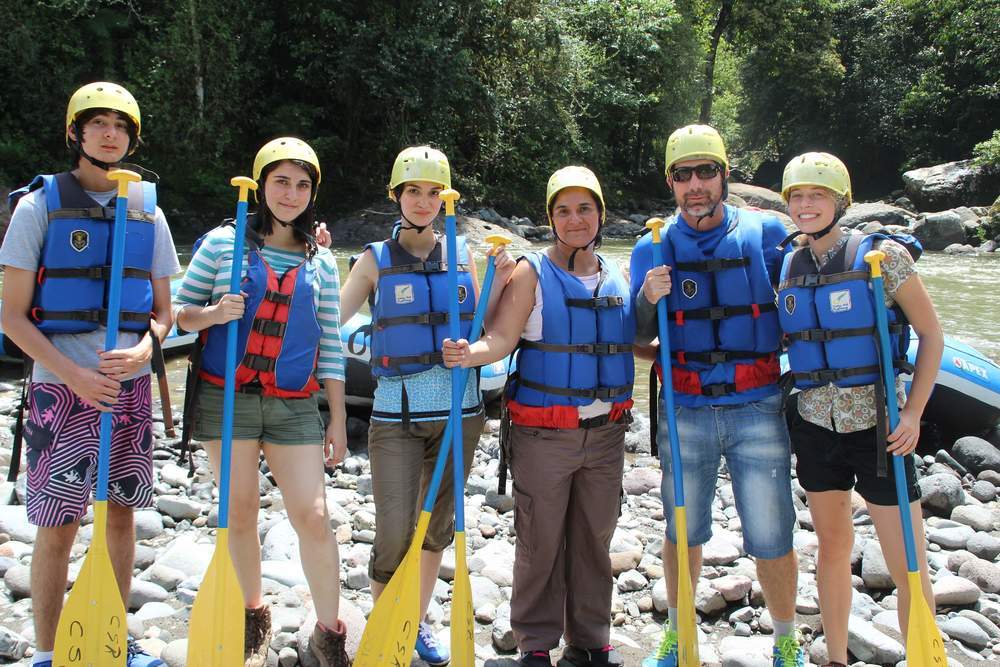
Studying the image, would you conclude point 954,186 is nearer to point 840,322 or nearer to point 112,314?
point 840,322

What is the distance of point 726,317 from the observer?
2.84 meters

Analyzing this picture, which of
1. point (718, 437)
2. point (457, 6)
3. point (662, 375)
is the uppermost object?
point (457, 6)

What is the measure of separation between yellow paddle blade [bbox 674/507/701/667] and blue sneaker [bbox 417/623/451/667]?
0.85 meters

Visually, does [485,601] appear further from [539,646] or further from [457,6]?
[457,6]

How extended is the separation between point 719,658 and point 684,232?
1.64m

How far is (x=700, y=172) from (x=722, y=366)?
684 mm

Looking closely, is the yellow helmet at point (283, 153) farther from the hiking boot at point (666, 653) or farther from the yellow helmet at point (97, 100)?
the hiking boot at point (666, 653)

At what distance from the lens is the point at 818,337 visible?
2.70 meters

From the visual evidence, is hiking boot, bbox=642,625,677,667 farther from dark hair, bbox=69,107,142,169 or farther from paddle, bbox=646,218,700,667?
dark hair, bbox=69,107,142,169

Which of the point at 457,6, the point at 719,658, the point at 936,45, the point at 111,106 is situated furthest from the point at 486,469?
the point at 936,45

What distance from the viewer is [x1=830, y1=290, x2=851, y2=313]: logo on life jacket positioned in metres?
Result: 2.66

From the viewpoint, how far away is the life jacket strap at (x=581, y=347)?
2.82 metres

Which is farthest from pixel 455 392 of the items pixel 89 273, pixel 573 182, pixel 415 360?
pixel 89 273

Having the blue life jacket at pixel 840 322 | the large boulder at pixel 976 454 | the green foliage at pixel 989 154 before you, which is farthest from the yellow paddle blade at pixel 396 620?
the green foliage at pixel 989 154
